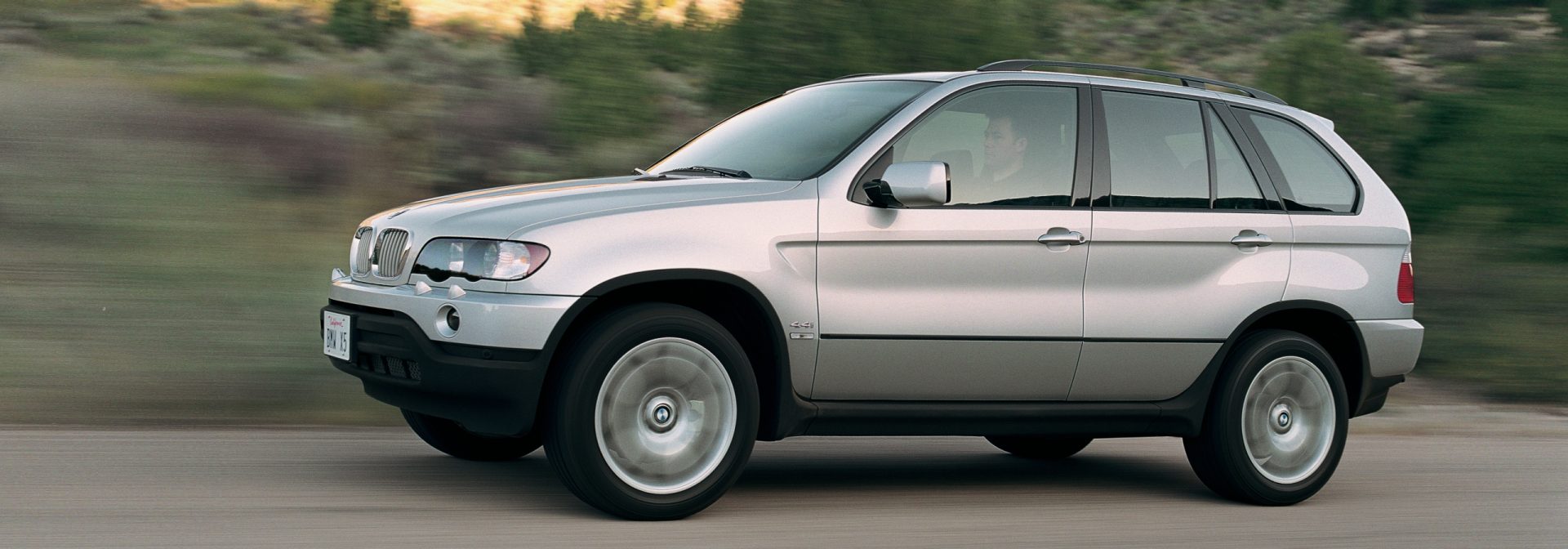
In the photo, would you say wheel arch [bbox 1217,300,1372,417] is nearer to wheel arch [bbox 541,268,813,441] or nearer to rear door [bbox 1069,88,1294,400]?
rear door [bbox 1069,88,1294,400]

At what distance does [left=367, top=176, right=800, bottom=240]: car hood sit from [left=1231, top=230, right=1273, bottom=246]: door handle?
1.94 meters

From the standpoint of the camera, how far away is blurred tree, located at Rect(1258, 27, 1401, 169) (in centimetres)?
1925

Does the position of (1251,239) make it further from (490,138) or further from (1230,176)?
(490,138)

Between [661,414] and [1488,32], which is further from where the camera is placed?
[1488,32]

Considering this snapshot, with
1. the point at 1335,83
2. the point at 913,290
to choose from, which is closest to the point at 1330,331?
the point at 913,290

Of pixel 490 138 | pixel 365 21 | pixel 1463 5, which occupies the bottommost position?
pixel 1463 5

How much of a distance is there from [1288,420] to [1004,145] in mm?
1756

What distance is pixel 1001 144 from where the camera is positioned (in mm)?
6180

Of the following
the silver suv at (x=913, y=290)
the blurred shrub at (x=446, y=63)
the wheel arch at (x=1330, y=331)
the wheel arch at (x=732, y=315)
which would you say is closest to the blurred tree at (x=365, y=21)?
the blurred shrub at (x=446, y=63)

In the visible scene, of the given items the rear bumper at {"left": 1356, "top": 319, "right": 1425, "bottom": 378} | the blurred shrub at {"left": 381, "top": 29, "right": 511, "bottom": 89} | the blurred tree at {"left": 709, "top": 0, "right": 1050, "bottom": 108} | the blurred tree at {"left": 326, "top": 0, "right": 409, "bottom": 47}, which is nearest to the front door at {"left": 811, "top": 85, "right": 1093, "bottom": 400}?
the rear bumper at {"left": 1356, "top": 319, "right": 1425, "bottom": 378}

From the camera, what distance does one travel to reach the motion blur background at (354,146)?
8375 mm

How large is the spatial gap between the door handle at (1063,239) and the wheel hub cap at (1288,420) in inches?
42.5

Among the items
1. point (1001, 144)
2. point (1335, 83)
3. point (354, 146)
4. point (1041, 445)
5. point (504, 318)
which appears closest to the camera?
point (504, 318)

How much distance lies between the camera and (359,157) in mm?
12258
